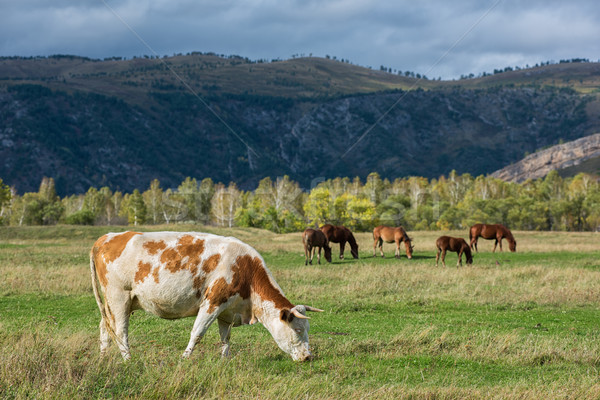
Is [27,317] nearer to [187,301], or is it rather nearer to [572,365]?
[187,301]

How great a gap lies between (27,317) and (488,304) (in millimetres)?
13995

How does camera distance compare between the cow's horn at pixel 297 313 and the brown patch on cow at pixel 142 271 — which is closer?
the cow's horn at pixel 297 313

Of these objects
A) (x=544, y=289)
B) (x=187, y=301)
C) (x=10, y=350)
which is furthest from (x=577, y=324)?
(x=10, y=350)

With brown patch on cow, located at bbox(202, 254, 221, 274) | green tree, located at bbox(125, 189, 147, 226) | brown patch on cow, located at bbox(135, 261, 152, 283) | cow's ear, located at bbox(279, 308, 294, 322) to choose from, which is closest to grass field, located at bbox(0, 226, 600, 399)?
cow's ear, located at bbox(279, 308, 294, 322)

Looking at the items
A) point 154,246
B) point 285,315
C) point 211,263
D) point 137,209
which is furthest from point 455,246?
point 137,209

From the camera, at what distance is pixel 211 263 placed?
30.7 feet

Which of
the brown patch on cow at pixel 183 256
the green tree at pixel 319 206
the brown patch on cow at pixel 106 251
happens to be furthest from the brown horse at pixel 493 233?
the green tree at pixel 319 206

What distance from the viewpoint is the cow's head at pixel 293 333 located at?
30.6 feet

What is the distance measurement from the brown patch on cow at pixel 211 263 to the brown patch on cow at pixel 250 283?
0.24m

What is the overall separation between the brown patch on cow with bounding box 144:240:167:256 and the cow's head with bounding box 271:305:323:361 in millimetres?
→ 2393

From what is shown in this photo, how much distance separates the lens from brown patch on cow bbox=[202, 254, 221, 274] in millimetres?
9305

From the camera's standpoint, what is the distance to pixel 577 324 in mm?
14898

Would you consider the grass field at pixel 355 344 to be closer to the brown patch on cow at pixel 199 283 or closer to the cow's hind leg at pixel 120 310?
the cow's hind leg at pixel 120 310

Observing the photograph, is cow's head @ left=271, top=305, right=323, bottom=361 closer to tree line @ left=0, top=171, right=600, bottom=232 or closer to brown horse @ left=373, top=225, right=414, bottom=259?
brown horse @ left=373, top=225, right=414, bottom=259
